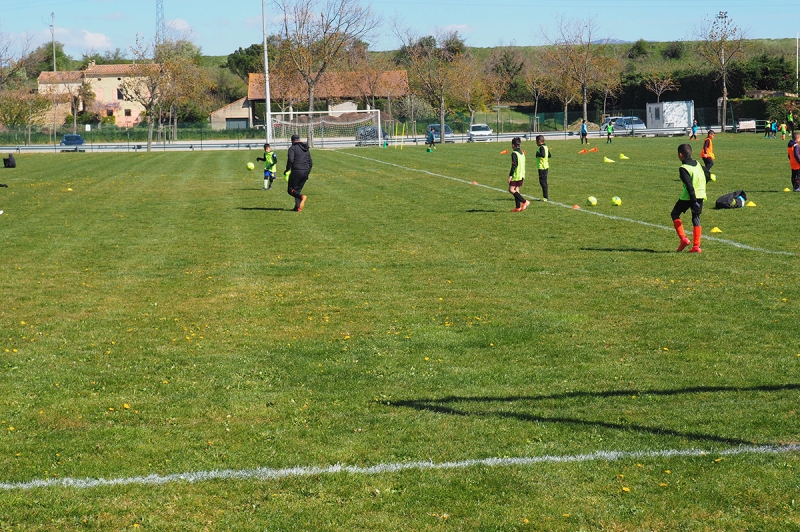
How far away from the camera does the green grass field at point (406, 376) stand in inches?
209

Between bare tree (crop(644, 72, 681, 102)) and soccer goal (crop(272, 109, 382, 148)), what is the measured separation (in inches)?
1351

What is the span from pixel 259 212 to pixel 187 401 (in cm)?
1509

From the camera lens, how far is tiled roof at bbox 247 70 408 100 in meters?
99.3

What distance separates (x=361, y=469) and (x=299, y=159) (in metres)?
15.8

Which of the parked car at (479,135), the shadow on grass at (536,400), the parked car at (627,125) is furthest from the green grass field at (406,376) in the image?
the parked car at (627,125)

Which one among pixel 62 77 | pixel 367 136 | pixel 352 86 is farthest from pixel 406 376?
pixel 62 77

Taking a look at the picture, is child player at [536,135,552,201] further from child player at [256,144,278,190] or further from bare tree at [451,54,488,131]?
bare tree at [451,54,488,131]

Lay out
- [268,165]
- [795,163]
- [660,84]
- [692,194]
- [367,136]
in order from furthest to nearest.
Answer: [660,84]
[367,136]
[268,165]
[795,163]
[692,194]

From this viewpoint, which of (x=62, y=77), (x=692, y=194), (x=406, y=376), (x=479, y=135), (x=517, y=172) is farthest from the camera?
(x=62, y=77)

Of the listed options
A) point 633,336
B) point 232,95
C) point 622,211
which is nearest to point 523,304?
point 633,336


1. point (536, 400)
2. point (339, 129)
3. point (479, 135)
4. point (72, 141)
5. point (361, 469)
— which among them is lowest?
point (361, 469)

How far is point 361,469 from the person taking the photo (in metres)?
5.80

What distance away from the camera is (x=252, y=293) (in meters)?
12.0

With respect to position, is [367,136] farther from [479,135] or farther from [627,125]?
[627,125]
